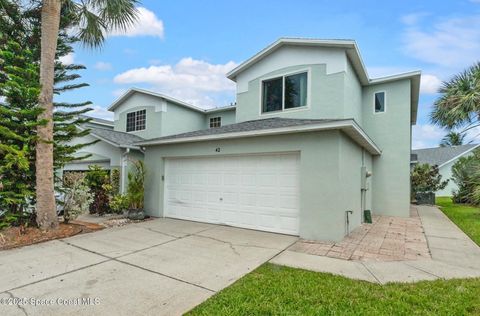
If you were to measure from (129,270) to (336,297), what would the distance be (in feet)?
11.2

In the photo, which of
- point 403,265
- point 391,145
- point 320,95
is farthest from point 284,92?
point 403,265

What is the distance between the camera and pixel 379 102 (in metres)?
11.9

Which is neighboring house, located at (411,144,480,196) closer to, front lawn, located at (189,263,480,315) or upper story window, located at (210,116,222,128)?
upper story window, located at (210,116,222,128)

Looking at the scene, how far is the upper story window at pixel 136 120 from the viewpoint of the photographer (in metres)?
14.9

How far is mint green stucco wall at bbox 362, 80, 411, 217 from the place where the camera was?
37.0 feet

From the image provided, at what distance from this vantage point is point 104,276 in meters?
4.36

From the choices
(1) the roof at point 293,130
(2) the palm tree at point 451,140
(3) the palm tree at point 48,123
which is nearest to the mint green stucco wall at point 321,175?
(1) the roof at point 293,130

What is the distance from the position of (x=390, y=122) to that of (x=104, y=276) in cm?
1195

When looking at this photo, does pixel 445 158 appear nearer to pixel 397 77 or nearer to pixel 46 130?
pixel 397 77

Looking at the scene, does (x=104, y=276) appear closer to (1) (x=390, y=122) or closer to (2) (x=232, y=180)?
(2) (x=232, y=180)

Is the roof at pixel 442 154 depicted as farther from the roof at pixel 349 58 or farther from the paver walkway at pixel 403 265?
the paver walkway at pixel 403 265

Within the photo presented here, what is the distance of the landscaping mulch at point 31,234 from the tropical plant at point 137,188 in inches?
73.1

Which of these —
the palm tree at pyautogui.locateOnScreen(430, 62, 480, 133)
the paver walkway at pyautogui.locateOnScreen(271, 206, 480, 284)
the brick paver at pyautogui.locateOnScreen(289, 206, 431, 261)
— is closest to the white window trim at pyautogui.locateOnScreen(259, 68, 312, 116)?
the brick paver at pyautogui.locateOnScreen(289, 206, 431, 261)

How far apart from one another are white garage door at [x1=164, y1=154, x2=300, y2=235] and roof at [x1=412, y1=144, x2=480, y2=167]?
23931 mm
